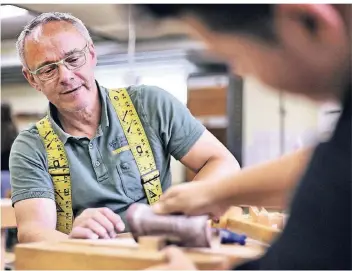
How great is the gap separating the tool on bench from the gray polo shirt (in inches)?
4.0

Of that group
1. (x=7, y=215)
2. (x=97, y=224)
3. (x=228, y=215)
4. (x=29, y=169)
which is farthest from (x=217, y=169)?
(x=7, y=215)

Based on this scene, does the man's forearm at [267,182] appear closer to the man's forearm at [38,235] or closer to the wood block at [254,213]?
the wood block at [254,213]

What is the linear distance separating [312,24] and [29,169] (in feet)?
1.51

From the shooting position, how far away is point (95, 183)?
28.4 inches

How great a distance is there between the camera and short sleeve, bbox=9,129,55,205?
0.75 metres

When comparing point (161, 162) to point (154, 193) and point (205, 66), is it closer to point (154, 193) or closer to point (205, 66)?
point (154, 193)

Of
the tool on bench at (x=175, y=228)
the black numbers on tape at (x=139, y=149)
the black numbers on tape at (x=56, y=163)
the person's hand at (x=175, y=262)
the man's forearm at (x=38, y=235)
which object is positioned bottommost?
the man's forearm at (x=38, y=235)

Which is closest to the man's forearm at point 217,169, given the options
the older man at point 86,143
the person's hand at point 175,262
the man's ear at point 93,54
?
the older man at point 86,143

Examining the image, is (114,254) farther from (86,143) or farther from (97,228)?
(86,143)

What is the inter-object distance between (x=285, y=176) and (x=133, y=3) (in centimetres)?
27

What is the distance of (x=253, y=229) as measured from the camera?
25.1 inches

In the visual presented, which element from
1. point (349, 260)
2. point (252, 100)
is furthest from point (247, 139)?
point (349, 260)

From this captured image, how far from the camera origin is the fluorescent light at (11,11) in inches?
27.9

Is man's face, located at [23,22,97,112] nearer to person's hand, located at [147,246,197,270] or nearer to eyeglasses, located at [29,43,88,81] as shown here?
eyeglasses, located at [29,43,88,81]
